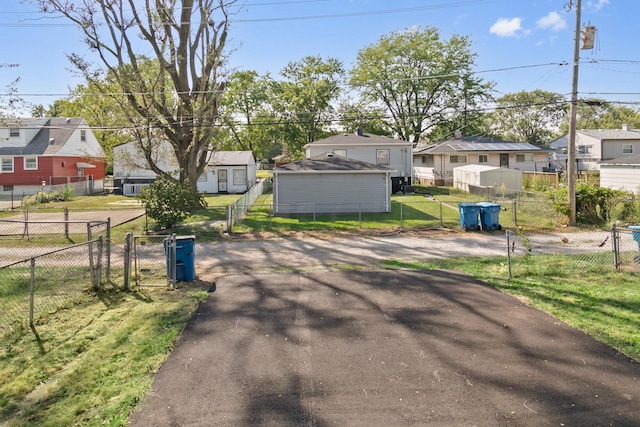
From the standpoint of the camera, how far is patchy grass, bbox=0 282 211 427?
464cm

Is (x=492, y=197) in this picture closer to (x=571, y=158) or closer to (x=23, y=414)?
(x=571, y=158)

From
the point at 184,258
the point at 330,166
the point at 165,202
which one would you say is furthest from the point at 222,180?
the point at 184,258

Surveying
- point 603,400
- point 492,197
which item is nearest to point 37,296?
point 603,400

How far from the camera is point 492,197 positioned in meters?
27.2

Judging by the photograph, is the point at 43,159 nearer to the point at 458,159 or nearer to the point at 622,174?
the point at 458,159

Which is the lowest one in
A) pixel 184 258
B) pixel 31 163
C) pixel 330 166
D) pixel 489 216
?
pixel 184 258

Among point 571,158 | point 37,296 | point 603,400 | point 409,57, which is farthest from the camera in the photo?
point 409,57

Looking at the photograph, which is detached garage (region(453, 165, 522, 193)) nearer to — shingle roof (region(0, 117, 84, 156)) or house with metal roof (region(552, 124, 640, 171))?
house with metal roof (region(552, 124, 640, 171))

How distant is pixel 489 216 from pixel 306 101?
3714cm

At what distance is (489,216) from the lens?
1753 centimetres

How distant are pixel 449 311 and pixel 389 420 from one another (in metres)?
3.89

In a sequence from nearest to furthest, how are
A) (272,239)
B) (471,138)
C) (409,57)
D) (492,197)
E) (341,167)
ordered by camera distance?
(272,239), (341,167), (492,197), (471,138), (409,57)

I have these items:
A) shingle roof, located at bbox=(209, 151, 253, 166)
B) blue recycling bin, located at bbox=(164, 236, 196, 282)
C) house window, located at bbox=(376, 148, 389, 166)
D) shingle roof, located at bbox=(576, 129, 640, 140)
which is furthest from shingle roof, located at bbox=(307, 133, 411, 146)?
blue recycling bin, located at bbox=(164, 236, 196, 282)

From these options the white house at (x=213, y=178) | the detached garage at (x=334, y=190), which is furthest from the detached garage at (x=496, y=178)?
the white house at (x=213, y=178)
